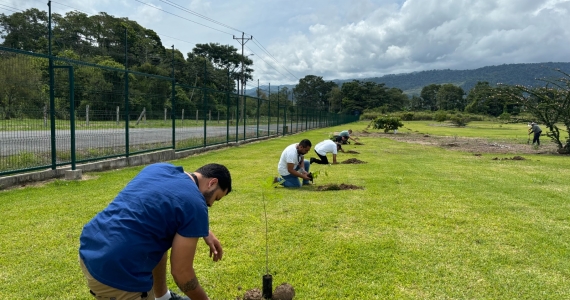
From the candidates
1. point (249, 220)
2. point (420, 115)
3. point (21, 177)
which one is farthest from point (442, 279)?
point (420, 115)

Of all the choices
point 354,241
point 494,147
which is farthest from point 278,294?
point 494,147

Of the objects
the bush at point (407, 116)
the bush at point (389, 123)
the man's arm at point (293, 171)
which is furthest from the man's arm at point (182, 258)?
the bush at point (407, 116)

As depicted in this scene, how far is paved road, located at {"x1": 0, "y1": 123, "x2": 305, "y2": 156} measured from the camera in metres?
6.67

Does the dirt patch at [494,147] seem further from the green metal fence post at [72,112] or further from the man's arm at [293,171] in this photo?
the green metal fence post at [72,112]

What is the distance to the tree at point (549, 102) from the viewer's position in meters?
15.2

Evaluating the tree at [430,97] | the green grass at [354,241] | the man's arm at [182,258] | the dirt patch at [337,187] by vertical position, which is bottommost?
the green grass at [354,241]

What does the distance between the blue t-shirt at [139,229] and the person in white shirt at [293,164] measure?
17.2 ft

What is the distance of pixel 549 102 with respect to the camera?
606 inches

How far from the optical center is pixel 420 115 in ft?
247

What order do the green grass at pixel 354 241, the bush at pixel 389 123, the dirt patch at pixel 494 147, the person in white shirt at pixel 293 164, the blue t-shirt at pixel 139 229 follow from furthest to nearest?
the bush at pixel 389 123 → the dirt patch at pixel 494 147 → the person in white shirt at pixel 293 164 → the green grass at pixel 354 241 → the blue t-shirt at pixel 139 229

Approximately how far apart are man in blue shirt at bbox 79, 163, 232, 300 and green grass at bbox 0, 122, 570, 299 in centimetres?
120

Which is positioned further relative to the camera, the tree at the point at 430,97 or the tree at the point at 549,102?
the tree at the point at 430,97

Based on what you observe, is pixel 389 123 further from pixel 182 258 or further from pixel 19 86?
pixel 182 258

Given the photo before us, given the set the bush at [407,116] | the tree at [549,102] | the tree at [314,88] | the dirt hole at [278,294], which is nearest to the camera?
the dirt hole at [278,294]
